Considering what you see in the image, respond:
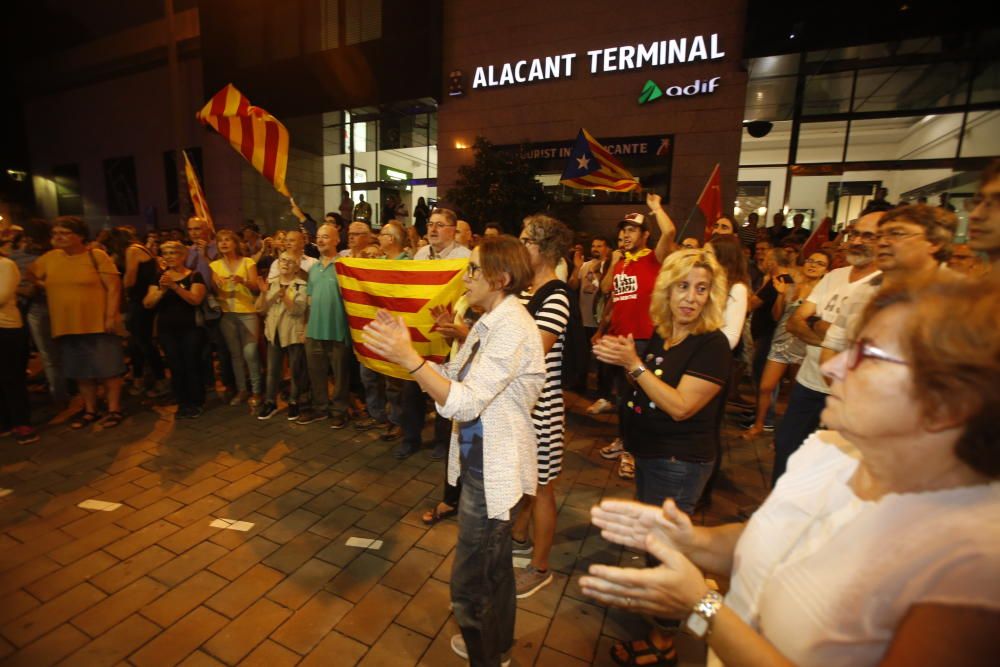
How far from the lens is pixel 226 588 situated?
2834 mm

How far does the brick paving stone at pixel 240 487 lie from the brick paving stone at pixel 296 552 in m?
0.92

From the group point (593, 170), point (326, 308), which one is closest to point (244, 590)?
point (326, 308)

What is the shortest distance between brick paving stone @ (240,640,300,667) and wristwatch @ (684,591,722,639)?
2169mm

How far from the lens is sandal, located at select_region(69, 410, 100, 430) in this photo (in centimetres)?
511

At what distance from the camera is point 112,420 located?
526 cm

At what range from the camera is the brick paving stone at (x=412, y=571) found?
290 cm

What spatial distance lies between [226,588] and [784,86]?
13.7 m

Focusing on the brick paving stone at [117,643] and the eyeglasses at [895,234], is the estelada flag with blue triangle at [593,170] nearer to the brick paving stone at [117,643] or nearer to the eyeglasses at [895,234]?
the eyeglasses at [895,234]

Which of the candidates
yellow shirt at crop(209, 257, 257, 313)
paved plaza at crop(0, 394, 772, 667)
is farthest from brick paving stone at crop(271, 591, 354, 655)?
yellow shirt at crop(209, 257, 257, 313)

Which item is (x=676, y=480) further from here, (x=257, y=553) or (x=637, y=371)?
(x=257, y=553)

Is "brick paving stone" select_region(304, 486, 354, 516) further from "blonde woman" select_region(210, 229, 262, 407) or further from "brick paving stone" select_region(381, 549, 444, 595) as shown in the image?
"blonde woman" select_region(210, 229, 262, 407)

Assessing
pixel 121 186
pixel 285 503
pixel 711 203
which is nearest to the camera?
pixel 285 503

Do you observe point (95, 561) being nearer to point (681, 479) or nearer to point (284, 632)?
point (284, 632)

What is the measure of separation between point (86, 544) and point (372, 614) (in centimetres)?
Result: 218
